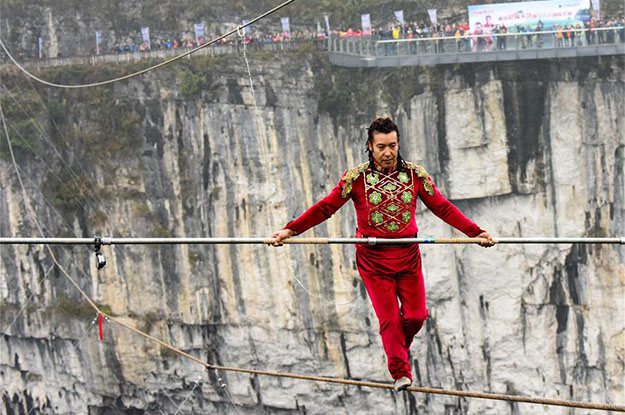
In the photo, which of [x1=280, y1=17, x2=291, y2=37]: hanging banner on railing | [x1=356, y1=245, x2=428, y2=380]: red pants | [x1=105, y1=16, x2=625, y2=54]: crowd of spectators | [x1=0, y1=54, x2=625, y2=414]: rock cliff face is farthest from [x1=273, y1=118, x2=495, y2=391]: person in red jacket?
[x1=280, y1=17, x2=291, y2=37]: hanging banner on railing

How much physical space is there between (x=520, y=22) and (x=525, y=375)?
243 inches

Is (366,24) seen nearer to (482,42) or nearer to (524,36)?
(482,42)

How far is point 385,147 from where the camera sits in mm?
7957

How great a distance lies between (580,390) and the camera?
25.7 meters

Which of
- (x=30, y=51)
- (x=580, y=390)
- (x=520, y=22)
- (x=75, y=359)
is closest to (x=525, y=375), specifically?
(x=580, y=390)

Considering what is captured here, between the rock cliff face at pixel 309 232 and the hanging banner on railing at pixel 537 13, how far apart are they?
0.81 m

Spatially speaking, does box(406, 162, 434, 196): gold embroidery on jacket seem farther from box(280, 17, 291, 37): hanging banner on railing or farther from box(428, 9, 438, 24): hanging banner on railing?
box(280, 17, 291, 37): hanging banner on railing

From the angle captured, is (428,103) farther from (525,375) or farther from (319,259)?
(525,375)

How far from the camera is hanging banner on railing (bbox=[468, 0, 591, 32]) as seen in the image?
24.3 meters

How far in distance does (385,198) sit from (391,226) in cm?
19

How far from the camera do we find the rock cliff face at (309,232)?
2534 centimetres

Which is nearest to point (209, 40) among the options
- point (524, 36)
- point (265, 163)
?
point (265, 163)

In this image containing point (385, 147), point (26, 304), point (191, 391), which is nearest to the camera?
point (385, 147)

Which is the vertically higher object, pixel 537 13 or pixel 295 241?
pixel 537 13
